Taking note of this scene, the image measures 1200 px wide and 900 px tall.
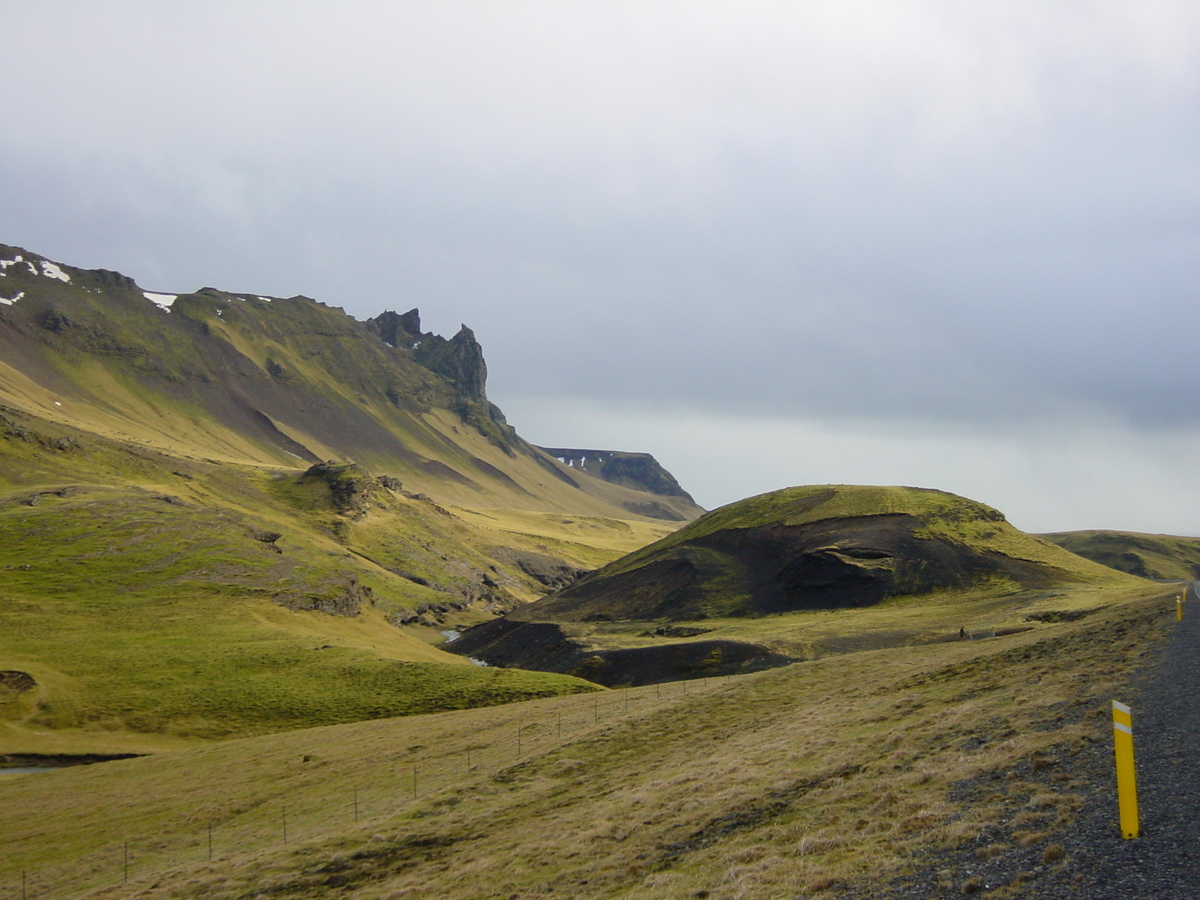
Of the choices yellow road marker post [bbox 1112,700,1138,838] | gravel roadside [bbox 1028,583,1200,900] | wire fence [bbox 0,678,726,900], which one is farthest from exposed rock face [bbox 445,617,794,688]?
yellow road marker post [bbox 1112,700,1138,838]

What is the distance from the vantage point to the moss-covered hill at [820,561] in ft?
361

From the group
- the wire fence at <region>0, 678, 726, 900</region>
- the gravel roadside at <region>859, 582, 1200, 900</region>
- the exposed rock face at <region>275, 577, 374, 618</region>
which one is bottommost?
the wire fence at <region>0, 678, 726, 900</region>

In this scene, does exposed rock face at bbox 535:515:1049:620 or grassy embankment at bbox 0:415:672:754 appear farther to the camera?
exposed rock face at bbox 535:515:1049:620

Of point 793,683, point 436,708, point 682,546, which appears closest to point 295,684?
point 436,708

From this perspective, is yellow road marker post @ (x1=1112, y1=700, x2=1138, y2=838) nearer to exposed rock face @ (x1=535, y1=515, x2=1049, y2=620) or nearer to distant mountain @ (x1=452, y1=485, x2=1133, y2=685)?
distant mountain @ (x1=452, y1=485, x2=1133, y2=685)

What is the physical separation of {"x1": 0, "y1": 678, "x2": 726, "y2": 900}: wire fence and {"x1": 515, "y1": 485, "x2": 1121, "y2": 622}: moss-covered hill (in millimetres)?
71399

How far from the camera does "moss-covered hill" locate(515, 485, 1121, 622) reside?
110 m

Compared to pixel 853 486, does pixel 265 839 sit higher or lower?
lower

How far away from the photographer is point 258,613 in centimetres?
9838

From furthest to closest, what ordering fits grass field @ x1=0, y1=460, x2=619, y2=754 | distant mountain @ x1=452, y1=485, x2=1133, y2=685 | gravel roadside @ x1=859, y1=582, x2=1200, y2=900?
distant mountain @ x1=452, y1=485, x2=1133, y2=685
grass field @ x1=0, y1=460, x2=619, y2=754
gravel roadside @ x1=859, y1=582, x2=1200, y2=900

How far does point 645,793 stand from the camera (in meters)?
27.3

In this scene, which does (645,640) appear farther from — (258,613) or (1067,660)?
(1067,660)

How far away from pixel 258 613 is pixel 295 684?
1144 inches

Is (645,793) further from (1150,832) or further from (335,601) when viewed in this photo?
(335,601)
